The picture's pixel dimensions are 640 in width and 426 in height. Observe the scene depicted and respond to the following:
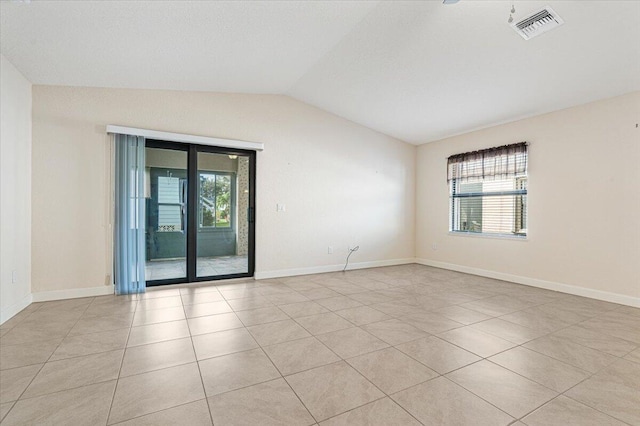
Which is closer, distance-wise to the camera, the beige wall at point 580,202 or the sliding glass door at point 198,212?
the beige wall at point 580,202

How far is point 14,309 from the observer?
10.2ft

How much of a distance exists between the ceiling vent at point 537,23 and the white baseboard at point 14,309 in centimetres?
561

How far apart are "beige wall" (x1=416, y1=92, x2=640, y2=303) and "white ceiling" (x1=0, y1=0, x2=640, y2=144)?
342mm

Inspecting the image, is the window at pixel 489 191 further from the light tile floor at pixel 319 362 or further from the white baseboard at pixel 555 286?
the light tile floor at pixel 319 362

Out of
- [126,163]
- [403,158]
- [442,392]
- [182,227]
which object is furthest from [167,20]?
[403,158]

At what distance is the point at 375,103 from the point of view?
16.0 ft

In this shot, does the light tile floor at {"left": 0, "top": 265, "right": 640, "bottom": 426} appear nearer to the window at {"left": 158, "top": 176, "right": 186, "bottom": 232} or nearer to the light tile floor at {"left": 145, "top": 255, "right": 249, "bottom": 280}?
the light tile floor at {"left": 145, "top": 255, "right": 249, "bottom": 280}

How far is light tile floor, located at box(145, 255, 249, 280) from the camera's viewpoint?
433 cm

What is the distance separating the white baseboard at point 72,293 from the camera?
11.6ft

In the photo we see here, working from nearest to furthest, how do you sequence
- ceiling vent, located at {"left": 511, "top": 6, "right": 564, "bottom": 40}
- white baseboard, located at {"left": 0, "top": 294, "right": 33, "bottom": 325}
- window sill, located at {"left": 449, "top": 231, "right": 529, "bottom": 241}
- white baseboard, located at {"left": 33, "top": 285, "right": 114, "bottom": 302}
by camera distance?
ceiling vent, located at {"left": 511, "top": 6, "right": 564, "bottom": 40} < white baseboard, located at {"left": 0, "top": 294, "right": 33, "bottom": 325} < white baseboard, located at {"left": 33, "top": 285, "right": 114, "bottom": 302} < window sill, located at {"left": 449, "top": 231, "right": 529, "bottom": 241}

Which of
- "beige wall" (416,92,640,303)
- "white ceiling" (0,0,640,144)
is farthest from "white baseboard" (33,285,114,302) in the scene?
"beige wall" (416,92,640,303)

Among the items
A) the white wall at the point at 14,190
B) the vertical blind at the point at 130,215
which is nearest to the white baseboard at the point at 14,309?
the white wall at the point at 14,190

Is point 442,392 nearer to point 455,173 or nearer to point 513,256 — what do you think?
point 513,256

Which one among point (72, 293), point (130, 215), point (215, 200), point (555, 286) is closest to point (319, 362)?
point (130, 215)
